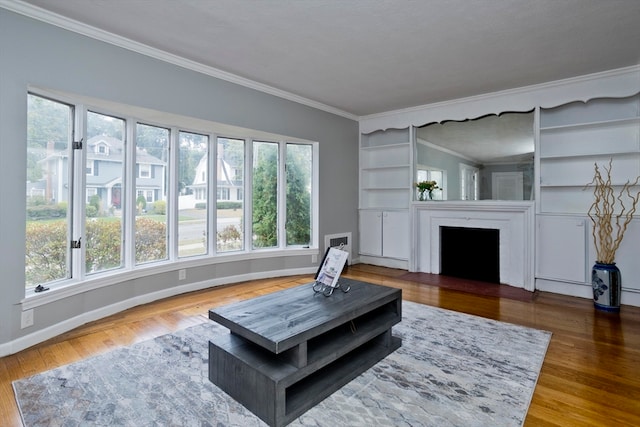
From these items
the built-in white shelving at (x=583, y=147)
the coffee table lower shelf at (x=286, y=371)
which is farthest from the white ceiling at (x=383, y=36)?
the coffee table lower shelf at (x=286, y=371)

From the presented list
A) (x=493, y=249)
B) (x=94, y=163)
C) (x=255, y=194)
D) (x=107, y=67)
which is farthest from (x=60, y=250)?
(x=493, y=249)

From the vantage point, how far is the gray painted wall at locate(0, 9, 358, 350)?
245 centimetres

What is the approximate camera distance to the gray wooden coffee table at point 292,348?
1.74 meters

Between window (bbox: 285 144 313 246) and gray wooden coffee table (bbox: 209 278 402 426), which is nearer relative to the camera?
gray wooden coffee table (bbox: 209 278 402 426)

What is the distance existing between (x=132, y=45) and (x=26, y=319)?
2.52 m

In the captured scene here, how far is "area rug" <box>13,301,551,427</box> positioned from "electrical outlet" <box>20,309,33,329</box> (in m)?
0.67

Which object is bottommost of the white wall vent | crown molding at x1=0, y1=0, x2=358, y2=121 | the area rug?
the area rug

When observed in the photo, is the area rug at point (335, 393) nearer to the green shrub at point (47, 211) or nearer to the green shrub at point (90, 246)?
the green shrub at point (90, 246)

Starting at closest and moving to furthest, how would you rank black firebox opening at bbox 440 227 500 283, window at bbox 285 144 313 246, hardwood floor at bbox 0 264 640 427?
hardwood floor at bbox 0 264 640 427
black firebox opening at bbox 440 227 500 283
window at bbox 285 144 313 246

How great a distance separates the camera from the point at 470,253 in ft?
16.3

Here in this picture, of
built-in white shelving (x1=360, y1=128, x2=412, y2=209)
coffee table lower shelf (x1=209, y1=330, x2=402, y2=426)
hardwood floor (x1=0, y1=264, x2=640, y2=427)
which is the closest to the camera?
coffee table lower shelf (x1=209, y1=330, x2=402, y2=426)

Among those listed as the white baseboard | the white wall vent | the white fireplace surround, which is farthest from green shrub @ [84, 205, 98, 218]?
the white fireplace surround

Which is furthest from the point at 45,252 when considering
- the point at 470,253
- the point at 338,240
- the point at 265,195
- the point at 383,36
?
the point at 470,253

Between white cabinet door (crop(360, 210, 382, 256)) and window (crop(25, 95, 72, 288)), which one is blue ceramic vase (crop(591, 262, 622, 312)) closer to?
white cabinet door (crop(360, 210, 382, 256))
